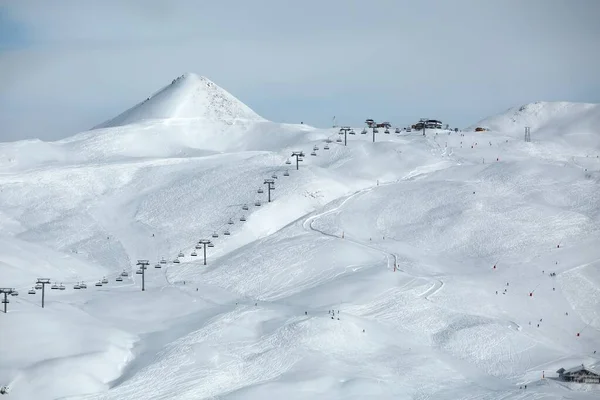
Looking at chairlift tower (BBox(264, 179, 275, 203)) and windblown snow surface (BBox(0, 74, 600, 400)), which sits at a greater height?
chairlift tower (BBox(264, 179, 275, 203))

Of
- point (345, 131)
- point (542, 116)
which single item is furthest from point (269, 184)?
point (542, 116)

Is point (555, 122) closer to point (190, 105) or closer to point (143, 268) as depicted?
point (190, 105)

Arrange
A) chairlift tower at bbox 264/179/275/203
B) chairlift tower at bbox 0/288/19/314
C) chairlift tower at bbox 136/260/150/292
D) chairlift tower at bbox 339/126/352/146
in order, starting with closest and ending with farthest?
chairlift tower at bbox 0/288/19/314
chairlift tower at bbox 136/260/150/292
chairlift tower at bbox 264/179/275/203
chairlift tower at bbox 339/126/352/146

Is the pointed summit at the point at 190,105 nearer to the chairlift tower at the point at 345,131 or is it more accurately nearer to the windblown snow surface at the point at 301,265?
the windblown snow surface at the point at 301,265

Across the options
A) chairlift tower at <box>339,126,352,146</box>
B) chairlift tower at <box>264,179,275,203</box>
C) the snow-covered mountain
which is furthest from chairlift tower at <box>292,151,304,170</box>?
the snow-covered mountain

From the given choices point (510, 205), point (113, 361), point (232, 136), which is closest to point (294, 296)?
point (113, 361)

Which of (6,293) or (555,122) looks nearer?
(6,293)

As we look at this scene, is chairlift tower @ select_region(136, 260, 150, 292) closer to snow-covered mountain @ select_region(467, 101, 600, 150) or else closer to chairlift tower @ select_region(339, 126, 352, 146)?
chairlift tower @ select_region(339, 126, 352, 146)

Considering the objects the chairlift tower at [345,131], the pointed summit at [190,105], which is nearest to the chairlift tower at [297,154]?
the chairlift tower at [345,131]
